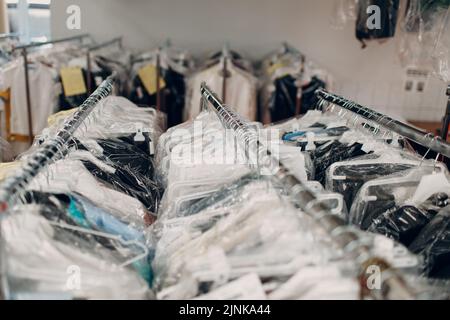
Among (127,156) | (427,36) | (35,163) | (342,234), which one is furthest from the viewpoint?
(427,36)

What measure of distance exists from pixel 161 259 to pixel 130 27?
3.07 m

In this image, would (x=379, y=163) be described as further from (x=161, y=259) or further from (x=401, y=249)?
(x=161, y=259)

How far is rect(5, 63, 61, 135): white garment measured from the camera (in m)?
2.77

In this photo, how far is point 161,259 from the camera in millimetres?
903

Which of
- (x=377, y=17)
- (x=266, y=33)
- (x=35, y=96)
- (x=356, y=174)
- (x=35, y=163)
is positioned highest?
(x=377, y=17)

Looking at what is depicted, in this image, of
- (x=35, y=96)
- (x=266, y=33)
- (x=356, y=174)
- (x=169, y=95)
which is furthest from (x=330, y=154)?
(x=266, y=33)

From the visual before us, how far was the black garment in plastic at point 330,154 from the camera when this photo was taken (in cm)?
144

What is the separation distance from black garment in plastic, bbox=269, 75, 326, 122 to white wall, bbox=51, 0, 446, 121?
3.06 feet

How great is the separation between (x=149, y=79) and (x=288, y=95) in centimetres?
93

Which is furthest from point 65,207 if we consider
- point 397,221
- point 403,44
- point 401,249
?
point 403,44

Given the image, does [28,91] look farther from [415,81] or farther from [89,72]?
[415,81]

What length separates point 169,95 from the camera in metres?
3.00

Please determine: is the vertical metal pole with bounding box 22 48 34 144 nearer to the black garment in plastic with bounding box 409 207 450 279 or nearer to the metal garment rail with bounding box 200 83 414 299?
the metal garment rail with bounding box 200 83 414 299

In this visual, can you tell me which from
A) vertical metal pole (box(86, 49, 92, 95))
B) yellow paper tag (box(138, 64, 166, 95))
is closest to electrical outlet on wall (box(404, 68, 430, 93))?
yellow paper tag (box(138, 64, 166, 95))
